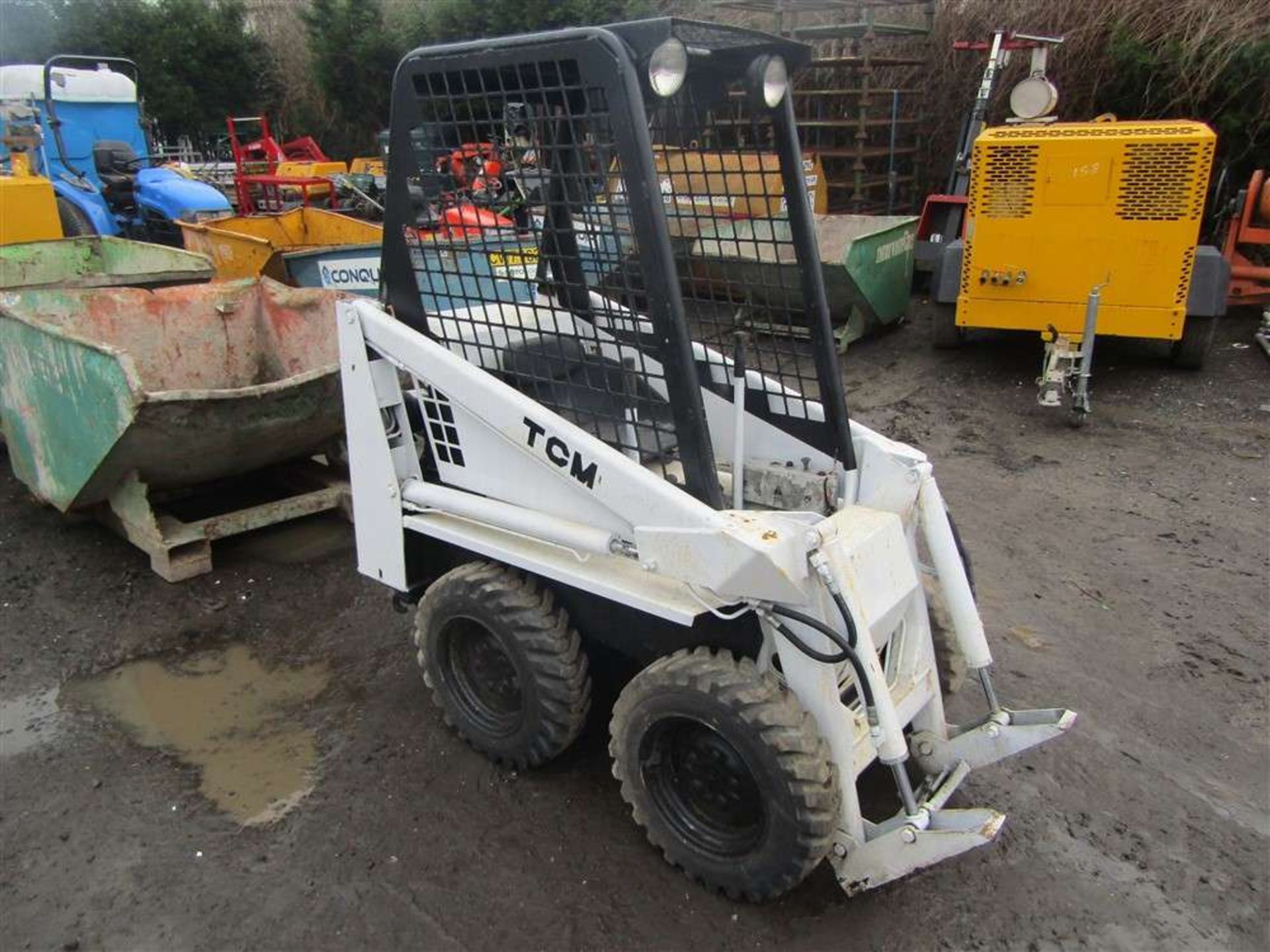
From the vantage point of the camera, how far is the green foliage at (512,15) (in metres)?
17.4

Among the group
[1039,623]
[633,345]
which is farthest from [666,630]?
[1039,623]

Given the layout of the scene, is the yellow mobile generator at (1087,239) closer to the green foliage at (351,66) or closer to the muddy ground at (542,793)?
the muddy ground at (542,793)

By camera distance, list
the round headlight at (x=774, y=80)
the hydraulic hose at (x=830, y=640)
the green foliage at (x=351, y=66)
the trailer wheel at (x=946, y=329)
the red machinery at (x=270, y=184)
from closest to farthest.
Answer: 1. the hydraulic hose at (x=830, y=640)
2. the round headlight at (x=774, y=80)
3. the trailer wheel at (x=946, y=329)
4. the red machinery at (x=270, y=184)
5. the green foliage at (x=351, y=66)

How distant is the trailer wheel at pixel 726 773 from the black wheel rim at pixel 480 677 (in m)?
0.53

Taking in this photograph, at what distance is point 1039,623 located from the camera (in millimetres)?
3854

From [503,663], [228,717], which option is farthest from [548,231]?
[228,717]

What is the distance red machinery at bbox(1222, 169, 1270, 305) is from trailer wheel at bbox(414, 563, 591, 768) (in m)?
6.67

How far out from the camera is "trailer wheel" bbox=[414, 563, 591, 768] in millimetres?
2732

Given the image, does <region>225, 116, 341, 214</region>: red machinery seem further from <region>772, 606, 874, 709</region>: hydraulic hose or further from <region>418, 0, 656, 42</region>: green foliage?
<region>772, 606, 874, 709</region>: hydraulic hose

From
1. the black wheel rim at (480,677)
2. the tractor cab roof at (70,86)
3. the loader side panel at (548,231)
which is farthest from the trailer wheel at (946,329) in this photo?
the tractor cab roof at (70,86)

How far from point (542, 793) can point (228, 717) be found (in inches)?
50.9

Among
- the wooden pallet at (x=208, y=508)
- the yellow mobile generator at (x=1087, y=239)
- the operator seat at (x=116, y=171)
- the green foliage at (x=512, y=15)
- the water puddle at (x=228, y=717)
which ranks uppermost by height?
the green foliage at (x=512, y=15)

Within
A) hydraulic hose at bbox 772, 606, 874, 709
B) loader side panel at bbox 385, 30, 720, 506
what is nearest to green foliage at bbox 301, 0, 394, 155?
loader side panel at bbox 385, 30, 720, 506

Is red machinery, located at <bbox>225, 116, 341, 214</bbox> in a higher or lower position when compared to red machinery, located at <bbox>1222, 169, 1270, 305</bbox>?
higher
